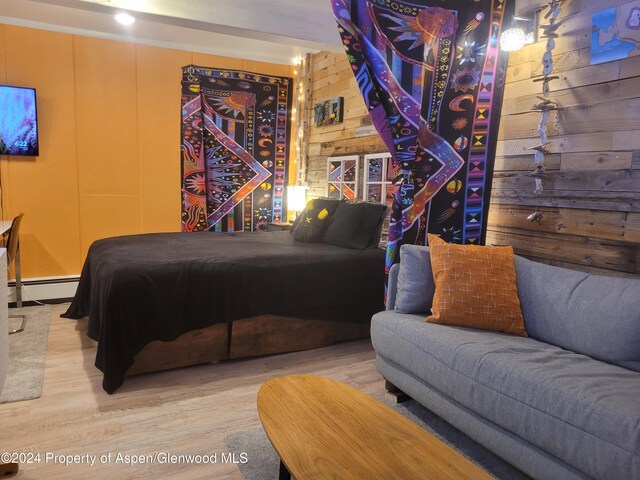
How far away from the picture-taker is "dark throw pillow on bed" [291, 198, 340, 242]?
379cm

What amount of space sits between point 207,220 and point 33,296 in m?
1.91

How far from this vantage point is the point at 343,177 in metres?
4.65

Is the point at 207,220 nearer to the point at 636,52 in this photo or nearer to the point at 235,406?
the point at 235,406

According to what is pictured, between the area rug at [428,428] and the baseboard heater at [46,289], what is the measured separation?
3.30 metres

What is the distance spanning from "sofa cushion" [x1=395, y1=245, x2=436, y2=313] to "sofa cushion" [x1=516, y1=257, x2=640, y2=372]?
481mm

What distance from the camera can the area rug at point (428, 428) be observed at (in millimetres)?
1844

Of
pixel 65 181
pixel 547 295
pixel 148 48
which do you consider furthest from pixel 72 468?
pixel 148 48

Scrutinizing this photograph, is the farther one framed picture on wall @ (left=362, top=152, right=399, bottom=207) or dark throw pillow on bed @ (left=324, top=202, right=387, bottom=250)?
framed picture on wall @ (left=362, top=152, right=399, bottom=207)

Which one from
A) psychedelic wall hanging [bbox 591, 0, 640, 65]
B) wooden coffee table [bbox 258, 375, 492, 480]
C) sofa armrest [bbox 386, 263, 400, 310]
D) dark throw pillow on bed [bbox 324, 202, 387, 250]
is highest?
psychedelic wall hanging [bbox 591, 0, 640, 65]

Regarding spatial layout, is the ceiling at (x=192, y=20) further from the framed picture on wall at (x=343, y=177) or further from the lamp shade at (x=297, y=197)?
the lamp shade at (x=297, y=197)

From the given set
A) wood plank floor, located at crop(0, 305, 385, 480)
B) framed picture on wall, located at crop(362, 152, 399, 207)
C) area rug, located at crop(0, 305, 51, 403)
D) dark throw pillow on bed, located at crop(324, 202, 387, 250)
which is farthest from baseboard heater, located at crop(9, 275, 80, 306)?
framed picture on wall, located at crop(362, 152, 399, 207)

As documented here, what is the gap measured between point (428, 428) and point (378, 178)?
8.05 ft

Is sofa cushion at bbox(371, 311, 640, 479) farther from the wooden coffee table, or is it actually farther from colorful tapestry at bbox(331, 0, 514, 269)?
colorful tapestry at bbox(331, 0, 514, 269)

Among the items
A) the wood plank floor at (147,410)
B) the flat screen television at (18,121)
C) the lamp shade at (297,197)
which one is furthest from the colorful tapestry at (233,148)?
the wood plank floor at (147,410)
